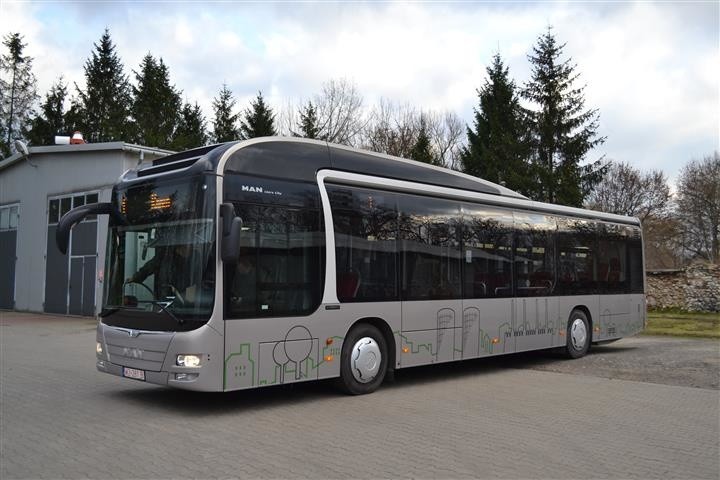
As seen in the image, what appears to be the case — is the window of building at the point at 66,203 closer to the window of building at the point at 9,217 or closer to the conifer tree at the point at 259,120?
the window of building at the point at 9,217

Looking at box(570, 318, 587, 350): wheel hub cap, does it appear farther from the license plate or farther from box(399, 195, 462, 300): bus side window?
the license plate

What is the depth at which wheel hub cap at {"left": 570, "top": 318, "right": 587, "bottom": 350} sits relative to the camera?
13.5 meters

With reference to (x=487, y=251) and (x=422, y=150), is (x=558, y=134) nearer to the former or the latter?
(x=422, y=150)

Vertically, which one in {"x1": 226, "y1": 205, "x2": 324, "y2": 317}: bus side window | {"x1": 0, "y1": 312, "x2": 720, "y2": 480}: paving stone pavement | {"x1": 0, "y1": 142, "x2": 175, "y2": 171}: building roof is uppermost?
{"x1": 0, "y1": 142, "x2": 175, "y2": 171}: building roof

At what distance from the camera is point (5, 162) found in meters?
30.1

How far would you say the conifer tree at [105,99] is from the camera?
45.1 meters

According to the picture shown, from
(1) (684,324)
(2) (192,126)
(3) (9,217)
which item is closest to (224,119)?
(2) (192,126)

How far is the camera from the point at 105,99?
46531 millimetres

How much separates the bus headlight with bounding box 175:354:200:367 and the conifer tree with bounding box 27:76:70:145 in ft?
137

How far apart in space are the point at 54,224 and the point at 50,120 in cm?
2121

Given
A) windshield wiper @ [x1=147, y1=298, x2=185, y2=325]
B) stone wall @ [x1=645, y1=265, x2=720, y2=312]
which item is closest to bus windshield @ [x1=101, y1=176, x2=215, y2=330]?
windshield wiper @ [x1=147, y1=298, x2=185, y2=325]

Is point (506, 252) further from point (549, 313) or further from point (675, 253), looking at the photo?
point (675, 253)

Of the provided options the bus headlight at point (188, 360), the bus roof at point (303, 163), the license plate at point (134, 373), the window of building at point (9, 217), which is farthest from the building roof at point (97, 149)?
the bus headlight at point (188, 360)

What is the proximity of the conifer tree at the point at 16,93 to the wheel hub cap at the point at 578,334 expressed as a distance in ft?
144
